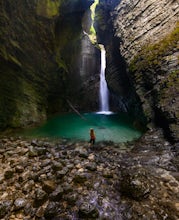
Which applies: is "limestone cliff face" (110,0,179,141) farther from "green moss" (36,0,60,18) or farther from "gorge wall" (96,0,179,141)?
Answer: "green moss" (36,0,60,18)

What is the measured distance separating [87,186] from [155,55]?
941 centimetres

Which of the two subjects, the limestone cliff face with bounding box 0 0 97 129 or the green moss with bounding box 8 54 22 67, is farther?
the green moss with bounding box 8 54 22 67

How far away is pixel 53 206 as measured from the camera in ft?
9.33

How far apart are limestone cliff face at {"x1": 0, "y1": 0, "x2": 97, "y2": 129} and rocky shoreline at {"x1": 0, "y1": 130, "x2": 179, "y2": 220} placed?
5.84 metres

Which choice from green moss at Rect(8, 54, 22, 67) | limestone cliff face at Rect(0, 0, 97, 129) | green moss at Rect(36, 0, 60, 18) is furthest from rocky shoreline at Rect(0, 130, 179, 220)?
green moss at Rect(36, 0, 60, 18)

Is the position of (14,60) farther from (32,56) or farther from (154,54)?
(154,54)

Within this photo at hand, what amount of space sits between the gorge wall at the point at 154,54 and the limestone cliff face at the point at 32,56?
7.10 metres

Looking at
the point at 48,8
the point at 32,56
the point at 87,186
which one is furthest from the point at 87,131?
the point at 48,8

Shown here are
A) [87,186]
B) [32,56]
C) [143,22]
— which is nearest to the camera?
[87,186]

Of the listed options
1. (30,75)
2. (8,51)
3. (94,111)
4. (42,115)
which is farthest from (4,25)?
(94,111)

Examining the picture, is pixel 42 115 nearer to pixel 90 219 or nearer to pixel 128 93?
pixel 128 93

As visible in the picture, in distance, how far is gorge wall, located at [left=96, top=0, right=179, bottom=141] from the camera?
7445mm

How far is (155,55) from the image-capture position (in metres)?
9.34

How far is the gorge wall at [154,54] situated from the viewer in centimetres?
745
